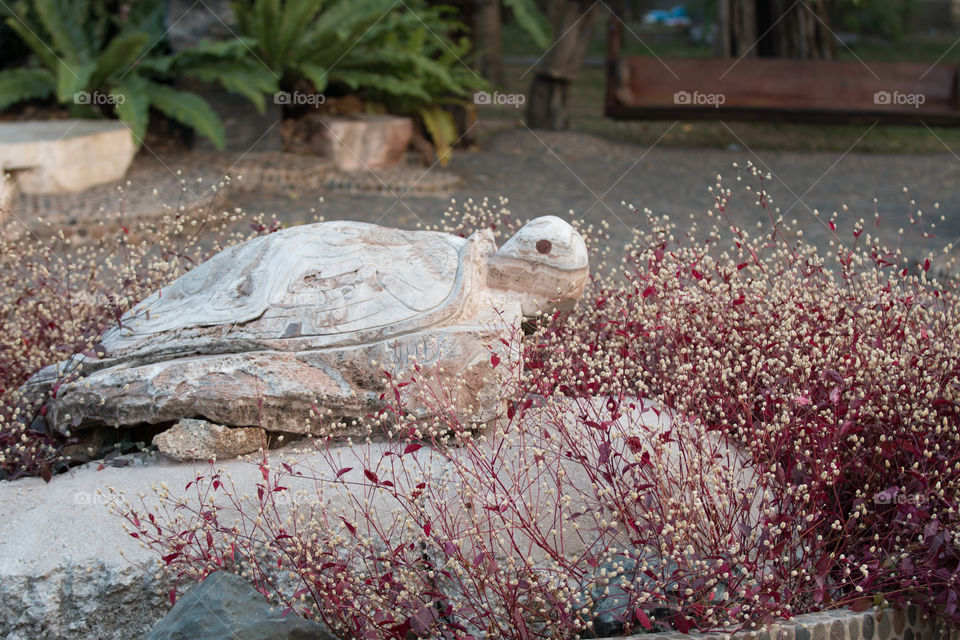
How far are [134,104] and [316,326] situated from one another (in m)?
5.59

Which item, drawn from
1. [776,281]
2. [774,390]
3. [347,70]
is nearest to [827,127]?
[347,70]

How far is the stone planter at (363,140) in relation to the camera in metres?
9.25

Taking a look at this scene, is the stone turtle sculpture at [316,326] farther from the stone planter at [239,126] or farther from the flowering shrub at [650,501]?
the stone planter at [239,126]

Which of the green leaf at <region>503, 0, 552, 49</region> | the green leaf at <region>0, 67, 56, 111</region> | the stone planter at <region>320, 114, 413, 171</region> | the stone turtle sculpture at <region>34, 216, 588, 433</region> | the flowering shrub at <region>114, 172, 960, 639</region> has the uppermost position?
the green leaf at <region>503, 0, 552, 49</region>

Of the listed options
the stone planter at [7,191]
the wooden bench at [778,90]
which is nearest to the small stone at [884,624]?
the stone planter at [7,191]

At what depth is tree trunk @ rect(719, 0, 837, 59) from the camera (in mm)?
12023

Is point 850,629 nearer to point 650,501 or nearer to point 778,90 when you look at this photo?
point 650,501

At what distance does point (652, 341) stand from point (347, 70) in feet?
21.4

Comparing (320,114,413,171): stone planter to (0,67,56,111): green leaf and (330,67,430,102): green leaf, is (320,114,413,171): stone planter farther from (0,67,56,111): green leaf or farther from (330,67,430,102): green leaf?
(0,67,56,111): green leaf

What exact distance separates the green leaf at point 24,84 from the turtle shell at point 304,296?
585 cm

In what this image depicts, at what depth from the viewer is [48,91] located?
895 centimetres

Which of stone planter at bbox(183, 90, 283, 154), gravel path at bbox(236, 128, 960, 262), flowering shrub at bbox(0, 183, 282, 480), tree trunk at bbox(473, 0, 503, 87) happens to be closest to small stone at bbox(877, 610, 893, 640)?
flowering shrub at bbox(0, 183, 282, 480)

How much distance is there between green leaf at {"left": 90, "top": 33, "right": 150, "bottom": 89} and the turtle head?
5.69m

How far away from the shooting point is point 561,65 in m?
11.2
